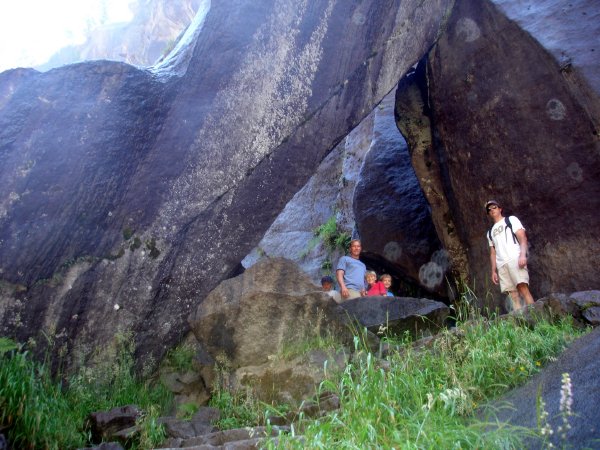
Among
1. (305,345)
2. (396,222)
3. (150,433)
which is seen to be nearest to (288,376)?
(305,345)

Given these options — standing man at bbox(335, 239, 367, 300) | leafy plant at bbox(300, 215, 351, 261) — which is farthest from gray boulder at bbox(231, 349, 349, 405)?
leafy plant at bbox(300, 215, 351, 261)

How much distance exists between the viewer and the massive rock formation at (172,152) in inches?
242

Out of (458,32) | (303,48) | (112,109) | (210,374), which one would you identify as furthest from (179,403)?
(458,32)

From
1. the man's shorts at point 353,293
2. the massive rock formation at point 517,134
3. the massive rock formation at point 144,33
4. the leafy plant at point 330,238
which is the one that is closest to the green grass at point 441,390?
the massive rock formation at point 517,134

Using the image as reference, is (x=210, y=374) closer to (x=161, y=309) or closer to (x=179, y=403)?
(x=179, y=403)

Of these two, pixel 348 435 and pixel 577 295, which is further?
pixel 577 295

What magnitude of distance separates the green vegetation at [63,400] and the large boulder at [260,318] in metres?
0.81

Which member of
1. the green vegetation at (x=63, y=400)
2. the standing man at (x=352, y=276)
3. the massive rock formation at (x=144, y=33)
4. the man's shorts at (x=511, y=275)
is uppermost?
the massive rock formation at (x=144, y=33)

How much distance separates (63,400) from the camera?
4.87 m

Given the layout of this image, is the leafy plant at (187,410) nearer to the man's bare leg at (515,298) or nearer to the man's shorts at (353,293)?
the man's shorts at (353,293)

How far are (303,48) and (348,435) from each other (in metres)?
5.81

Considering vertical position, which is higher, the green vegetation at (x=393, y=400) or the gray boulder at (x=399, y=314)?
the gray boulder at (x=399, y=314)

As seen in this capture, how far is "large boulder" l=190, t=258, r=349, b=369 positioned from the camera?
5891 mm

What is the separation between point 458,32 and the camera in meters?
8.90
